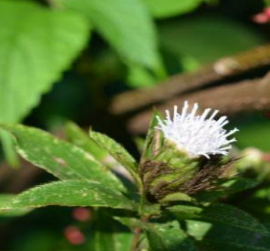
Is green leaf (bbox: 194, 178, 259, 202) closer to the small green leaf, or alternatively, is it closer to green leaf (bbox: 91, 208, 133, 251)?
the small green leaf

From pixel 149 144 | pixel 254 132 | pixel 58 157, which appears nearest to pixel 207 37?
pixel 254 132

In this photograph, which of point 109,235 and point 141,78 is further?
point 141,78

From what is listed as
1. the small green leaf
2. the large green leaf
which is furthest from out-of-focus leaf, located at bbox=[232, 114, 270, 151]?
the small green leaf

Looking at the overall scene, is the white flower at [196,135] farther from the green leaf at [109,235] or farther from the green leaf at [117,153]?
the green leaf at [109,235]

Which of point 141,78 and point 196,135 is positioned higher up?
point 141,78

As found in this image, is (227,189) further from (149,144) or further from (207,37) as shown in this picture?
(207,37)

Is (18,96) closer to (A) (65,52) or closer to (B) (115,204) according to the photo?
(A) (65,52)

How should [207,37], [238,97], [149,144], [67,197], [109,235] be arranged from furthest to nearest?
[207,37], [238,97], [109,235], [149,144], [67,197]

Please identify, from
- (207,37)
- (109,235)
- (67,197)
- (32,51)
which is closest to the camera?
(67,197)
